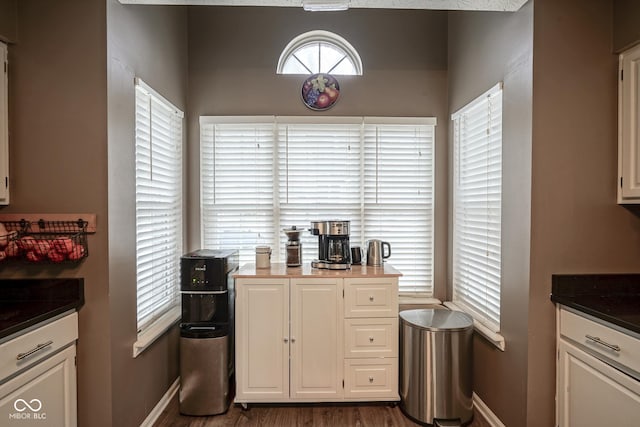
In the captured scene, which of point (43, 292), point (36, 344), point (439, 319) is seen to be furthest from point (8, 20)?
point (439, 319)

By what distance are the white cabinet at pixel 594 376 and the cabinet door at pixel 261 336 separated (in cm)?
168

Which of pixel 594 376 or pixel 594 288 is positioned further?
pixel 594 288

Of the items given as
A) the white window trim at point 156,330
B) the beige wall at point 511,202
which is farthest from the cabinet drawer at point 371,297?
the white window trim at point 156,330

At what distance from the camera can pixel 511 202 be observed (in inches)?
89.9

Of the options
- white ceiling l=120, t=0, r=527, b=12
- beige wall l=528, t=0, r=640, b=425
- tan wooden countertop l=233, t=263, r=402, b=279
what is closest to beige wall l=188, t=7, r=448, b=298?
tan wooden countertop l=233, t=263, r=402, b=279

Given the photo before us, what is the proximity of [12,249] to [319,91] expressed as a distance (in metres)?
2.43

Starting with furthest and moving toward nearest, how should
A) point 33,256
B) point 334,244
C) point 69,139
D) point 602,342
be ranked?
point 334,244, point 69,139, point 33,256, point 602,342

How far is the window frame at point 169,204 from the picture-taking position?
2.37 m

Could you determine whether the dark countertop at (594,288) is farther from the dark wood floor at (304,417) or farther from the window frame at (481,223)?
the dark wood floor at (304,417)

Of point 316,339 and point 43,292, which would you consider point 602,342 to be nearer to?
point 316,339

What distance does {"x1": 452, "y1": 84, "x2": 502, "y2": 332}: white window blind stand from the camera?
8.22ft

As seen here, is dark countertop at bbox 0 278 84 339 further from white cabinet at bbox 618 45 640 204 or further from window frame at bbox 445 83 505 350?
white cabinet at bbox 618 45 640 204

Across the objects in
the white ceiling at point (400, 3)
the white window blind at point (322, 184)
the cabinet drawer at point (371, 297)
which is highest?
the white ceiling at point (400, 3)

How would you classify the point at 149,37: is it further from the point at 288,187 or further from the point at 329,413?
the point at 329,413
